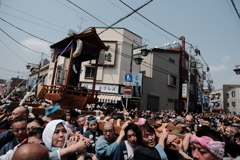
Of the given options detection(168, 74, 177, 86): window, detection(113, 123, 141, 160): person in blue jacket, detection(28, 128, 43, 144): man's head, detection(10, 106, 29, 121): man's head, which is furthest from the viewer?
detection(168, 74, 177, 86): window

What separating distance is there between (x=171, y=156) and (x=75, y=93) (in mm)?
4990

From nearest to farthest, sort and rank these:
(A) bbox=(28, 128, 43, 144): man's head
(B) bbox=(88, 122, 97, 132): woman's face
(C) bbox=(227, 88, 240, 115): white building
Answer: (A) bbox=(28, 128, 43, 144): man's head, (B) bbox=(88, 122, 97, 132): woman's face, (C) bbox=(227, 88, 240, 115): white building

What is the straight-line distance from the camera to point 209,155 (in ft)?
4.94

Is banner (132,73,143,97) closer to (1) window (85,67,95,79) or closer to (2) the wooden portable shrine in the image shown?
(1) window (85,67,95,79)

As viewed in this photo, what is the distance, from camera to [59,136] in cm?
192

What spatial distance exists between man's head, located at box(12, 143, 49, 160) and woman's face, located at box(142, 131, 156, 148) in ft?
4.77

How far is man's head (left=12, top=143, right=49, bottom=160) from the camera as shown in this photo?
1.04 meters

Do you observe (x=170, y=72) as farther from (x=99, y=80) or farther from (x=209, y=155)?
(x=209, y=155)

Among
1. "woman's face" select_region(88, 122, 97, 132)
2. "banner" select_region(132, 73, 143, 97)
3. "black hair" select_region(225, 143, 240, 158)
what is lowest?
"black hair" select_region(225, 143, 240, 158)

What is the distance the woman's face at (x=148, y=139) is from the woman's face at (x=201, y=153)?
62 cm

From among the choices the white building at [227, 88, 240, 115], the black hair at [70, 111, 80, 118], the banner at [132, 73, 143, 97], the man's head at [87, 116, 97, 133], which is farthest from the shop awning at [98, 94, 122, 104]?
the white building at [227, 88, 240, 115]

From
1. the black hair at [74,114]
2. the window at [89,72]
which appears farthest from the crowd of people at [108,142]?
the window at [89,72]

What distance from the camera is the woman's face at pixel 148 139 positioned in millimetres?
2121

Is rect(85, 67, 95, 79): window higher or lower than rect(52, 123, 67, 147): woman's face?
higher
